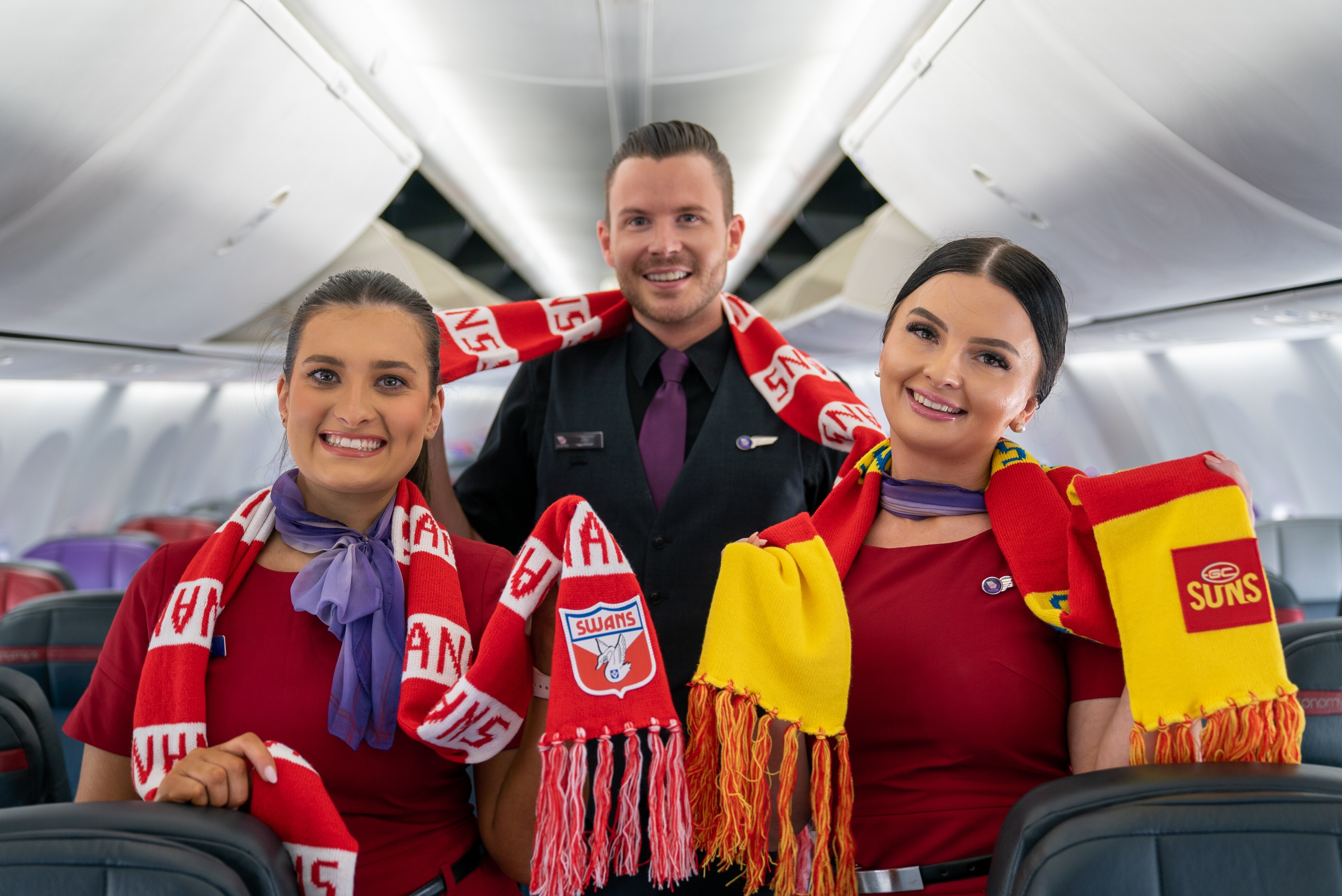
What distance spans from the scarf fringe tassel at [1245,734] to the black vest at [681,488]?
1087mm

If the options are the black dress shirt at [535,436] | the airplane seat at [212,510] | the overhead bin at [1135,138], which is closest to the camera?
the black dress shirt at [535,436]

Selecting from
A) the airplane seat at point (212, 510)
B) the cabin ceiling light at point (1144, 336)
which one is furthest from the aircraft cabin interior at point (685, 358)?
the airplane seat at point (212, 510)

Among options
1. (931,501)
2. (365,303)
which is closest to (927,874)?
(931,501)

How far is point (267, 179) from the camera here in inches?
204

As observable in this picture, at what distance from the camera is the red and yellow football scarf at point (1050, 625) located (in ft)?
4.36

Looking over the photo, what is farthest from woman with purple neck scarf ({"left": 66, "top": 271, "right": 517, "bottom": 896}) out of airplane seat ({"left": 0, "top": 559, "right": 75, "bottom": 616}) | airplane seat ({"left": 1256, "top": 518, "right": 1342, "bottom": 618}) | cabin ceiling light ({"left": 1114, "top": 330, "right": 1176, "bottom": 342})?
cabin ceiling light ({"left": 1114, "top": 330, "right": 1176, "bottom": 342})

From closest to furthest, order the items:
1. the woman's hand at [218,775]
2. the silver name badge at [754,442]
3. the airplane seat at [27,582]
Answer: the woman's hand at [218,775] → the silver name badge at [754,442] → the airplane seat at [27,582]

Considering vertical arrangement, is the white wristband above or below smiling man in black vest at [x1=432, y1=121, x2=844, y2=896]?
below

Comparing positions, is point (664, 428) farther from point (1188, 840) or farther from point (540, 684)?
point (1188, 840)

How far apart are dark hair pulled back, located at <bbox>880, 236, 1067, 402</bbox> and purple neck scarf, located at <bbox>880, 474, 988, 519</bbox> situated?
228mm

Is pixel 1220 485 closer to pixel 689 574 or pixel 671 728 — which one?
pixel 671 728

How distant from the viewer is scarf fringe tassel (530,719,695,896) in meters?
1.42

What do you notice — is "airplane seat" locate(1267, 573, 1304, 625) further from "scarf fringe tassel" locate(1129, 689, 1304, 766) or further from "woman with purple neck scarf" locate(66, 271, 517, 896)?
"woman with purple neck scarf" locate(66, 271, 517, 896)

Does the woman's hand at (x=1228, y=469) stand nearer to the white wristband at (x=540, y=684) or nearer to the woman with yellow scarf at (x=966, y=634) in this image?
the woman with yellow scarf at (x=966, y=634)
